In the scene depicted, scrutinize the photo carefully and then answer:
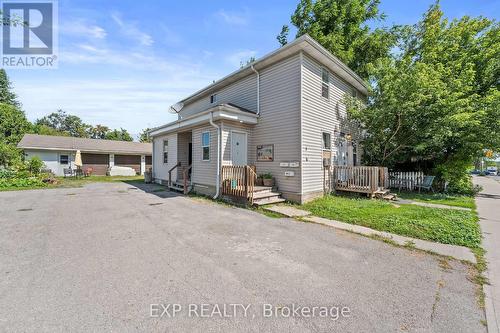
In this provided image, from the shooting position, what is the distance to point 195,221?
6.43 m

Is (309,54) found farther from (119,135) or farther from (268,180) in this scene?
(119,135)

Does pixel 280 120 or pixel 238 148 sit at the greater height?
pixel 280 120

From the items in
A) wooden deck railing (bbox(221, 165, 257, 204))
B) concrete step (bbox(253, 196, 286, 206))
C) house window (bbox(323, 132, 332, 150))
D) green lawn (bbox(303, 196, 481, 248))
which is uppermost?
house window (bbox(323, 132, 332, 150))

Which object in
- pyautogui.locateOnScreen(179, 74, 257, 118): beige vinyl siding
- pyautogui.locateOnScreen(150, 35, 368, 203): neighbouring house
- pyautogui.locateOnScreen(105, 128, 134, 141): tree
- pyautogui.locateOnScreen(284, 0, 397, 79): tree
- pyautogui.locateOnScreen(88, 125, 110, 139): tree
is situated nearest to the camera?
pyautogui.locateOnScreen(150, 35, 368, 203): neighbouring house

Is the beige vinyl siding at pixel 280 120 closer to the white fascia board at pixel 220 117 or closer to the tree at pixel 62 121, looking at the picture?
the white fascia board at pixel 220 117

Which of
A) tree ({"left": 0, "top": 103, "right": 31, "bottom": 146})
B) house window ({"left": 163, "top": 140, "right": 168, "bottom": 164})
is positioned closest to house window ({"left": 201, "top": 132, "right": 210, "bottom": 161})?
house window ({"left": 163, "top": 140, "right": 168, "bottom": 164})

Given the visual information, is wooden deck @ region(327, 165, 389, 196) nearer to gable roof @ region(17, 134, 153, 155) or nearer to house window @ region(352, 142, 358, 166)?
house window @ region(352, 142, 358, 166)

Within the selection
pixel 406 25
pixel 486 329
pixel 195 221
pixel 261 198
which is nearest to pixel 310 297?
pixel 486 329

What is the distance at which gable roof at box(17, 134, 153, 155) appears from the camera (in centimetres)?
2091

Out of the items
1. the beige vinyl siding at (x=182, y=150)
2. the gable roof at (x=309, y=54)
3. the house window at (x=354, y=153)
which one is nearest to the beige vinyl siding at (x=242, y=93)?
the gable roof at (x=309, y=54)

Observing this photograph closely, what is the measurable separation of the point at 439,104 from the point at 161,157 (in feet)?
50.8

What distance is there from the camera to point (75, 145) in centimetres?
2272

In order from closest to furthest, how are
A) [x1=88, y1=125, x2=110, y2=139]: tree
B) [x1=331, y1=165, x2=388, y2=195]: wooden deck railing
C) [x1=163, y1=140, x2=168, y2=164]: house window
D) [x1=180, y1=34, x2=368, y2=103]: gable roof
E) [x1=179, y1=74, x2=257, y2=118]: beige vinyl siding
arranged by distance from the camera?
[x1=180, y1=34, x2=368, y2=103]: gable roof, [x1=331, y1=165, x2=388, y2=195]: wooden deck railing, [x1=179, y1=74, x2=257, y2=118]: beige vinyl siding, [x1=163, y1=140, x2=168, y2=164]: house window, [x1=88, y1=125, x2=110, y2=139]: tree

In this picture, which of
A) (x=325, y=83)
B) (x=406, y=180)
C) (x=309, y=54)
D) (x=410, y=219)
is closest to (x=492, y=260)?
(x=410, y=219)
